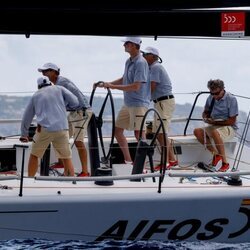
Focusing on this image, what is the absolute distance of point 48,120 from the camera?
6.35m

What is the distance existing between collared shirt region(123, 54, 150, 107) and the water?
1.62 metres

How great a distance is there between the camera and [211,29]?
6266 millimetres

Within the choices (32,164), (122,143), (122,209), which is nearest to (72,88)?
(122,143)

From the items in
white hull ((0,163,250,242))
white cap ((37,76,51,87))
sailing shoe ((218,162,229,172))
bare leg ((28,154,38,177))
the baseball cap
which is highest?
the baseball cap

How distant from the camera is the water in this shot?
5664 mm

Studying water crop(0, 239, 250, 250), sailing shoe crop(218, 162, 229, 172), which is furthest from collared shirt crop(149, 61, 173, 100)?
water crop(0, 239, 250, 250)

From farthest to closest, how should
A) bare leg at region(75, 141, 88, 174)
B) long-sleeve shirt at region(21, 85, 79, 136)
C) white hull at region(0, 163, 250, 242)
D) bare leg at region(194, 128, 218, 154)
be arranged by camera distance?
1. bare leg at region(194, 128, 218, 154)
2. bare leg at region(75, 141, 88, 174)
3. long-sleeve shirt at region(21, 85, 79, 136)
4. white hull at region(0, 163, 250, 242)

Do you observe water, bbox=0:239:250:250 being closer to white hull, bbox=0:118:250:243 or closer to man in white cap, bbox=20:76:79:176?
white hull, bbox=0:118:250:243

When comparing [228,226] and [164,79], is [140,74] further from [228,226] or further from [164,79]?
[228,226]

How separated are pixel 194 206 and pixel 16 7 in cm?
221

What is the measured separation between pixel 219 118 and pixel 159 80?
843 millimetres

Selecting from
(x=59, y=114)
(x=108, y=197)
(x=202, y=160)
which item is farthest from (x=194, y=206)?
(x=202, y=160)

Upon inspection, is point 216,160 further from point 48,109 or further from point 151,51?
point 48,109

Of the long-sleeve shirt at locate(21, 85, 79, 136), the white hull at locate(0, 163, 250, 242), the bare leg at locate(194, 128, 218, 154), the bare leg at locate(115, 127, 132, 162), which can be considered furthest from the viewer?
the bare leg at locate(194, 128, 218, 154)
